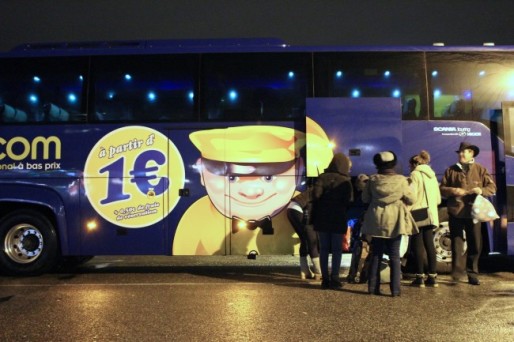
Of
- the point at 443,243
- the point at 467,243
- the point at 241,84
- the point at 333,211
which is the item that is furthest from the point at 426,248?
the point at 241,84

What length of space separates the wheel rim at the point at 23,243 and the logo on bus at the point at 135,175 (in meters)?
1.15

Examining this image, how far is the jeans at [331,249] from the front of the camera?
6789 millimetres

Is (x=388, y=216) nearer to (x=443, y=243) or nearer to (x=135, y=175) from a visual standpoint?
(x=443, y=243)

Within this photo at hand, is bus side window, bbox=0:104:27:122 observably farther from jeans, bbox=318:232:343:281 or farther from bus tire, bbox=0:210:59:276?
jeans, bbox=318:232:343:281

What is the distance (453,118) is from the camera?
7773 mm

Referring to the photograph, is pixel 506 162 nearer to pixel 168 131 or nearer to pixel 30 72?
pixel 168 131

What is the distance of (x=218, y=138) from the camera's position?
25.8 ft

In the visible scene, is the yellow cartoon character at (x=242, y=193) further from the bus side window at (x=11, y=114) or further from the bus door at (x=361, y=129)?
the bus side window at (x=11, y=114)

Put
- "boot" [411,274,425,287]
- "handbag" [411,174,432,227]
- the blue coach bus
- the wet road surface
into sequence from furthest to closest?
the blue coach bus < "boot" [411,274,425,287] < "handbag" [411,174,432,227] < the wet road surface

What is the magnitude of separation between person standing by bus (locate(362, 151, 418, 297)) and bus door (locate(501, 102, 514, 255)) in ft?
7.31

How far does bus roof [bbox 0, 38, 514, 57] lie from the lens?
7949 millimetres

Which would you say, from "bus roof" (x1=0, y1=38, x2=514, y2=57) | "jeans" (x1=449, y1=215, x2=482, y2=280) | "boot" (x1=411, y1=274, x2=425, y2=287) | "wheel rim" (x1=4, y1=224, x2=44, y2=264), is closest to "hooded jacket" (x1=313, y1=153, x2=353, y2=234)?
"boot" (x1=411, y1=274, x2=425, y2=287)

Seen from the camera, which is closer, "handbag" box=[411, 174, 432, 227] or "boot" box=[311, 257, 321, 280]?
"handbag" box=[411, 174, 432, 227]

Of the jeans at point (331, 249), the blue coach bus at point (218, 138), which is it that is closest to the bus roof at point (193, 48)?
the blue coach bus at point (218, 138)
